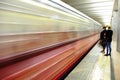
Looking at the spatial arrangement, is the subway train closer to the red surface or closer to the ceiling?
the red surface

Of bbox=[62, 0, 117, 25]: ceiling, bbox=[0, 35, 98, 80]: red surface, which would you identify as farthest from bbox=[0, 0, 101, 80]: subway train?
bbox=[62, 0, 117, 25]: ceiling

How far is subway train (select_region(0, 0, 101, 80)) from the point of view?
1821 mm

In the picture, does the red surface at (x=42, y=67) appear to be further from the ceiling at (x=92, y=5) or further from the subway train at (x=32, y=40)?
the ceiling at (x=92, y=5)

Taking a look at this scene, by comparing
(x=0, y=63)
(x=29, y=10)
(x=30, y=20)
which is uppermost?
(x=29, y=10)

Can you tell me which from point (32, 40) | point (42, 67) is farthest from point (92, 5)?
point (32, 40)

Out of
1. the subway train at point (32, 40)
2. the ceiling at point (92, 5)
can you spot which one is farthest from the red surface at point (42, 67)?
the ceiling at point (92, 5)

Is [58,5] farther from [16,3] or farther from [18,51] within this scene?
[18,51]

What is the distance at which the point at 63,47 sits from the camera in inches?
151

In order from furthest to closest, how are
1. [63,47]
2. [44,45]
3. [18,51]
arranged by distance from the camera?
[63,47] < [44,45] < [18,51]

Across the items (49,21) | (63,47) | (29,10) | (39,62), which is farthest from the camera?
(63,47)

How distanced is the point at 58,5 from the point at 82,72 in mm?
1749

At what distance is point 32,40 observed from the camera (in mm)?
2375

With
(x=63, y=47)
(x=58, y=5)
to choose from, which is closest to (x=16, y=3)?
(x=58, y=5)

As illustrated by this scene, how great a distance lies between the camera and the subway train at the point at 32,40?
182 cm
